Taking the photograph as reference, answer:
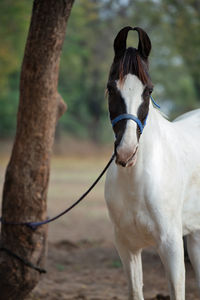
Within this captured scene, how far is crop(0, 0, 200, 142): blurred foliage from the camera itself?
783 inches

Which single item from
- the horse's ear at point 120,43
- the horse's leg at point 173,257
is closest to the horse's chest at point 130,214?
the horse's leg at point 173,257

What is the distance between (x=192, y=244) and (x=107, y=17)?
27734mm

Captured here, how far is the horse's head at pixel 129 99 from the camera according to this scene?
2.76 m

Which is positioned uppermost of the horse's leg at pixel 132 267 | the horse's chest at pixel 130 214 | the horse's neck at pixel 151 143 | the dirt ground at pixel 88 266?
the horse's neck at pixel 151 143

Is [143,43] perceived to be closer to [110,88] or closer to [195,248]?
[110,88]

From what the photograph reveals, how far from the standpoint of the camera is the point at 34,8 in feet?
14.7

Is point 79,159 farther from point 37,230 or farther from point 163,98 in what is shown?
point 37,230

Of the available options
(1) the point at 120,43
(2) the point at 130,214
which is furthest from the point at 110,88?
(2) the point at 130,214

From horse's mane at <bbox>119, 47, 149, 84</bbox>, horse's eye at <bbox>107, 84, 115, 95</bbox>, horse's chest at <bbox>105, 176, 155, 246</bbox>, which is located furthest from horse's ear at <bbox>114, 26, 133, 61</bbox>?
horse's chest at <bbox>105, 176, 155, 246</bbox>

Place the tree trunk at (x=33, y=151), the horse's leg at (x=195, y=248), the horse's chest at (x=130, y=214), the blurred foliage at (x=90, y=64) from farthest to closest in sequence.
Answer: the blurred foliage at (x=90, y=64)
the tree trunk at (x=33, y=151)
the horse's leg at (x=195, y=248)
the horse's chest at (x=130, y=214)

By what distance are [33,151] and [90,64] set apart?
32321 mm

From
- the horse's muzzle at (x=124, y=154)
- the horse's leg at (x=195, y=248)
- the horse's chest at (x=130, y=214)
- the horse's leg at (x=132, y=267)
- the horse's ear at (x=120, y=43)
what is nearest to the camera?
the horse's muzzle at (x=124, y=154)

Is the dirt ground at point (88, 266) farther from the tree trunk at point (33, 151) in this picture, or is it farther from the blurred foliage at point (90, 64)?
the blurred foliage at point (90, 64)

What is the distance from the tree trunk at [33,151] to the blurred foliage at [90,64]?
48.2 ft
